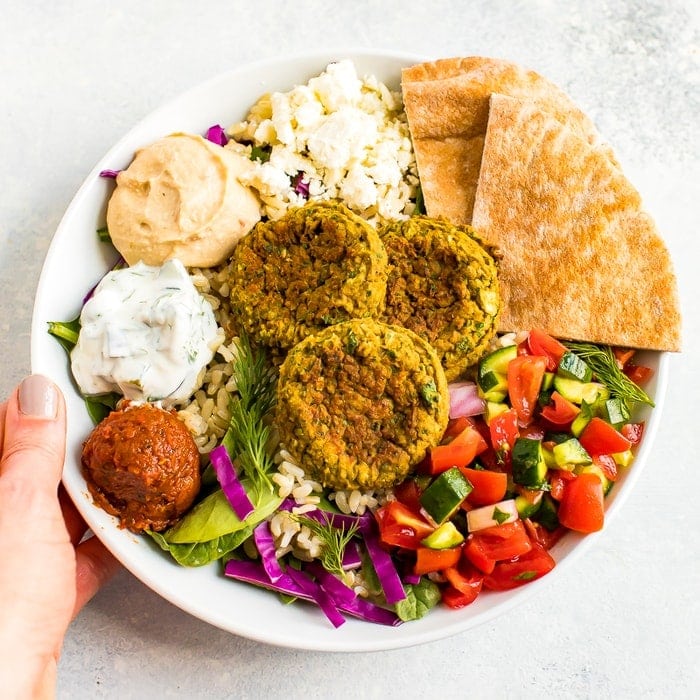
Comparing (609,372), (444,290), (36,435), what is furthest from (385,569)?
(36,435)

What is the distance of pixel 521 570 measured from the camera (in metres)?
3.60

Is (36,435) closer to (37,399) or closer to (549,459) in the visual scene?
(37,399)

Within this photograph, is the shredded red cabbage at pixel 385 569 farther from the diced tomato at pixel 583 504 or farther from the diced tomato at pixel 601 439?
the diced tomato at pixel 601 439

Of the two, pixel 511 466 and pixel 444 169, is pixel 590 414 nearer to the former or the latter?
pixel 511 466

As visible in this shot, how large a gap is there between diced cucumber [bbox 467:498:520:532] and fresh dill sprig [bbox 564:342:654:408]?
77cm

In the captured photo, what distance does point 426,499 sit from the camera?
355 centimetres

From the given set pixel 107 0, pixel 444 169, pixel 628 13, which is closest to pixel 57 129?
pixel 107 0

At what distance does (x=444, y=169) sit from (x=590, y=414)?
4.72 ft

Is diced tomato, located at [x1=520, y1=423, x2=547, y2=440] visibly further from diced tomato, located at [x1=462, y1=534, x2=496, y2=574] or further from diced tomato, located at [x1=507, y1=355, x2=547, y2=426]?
diced tomato, located at [x1=462, y1=534, x2=496, y2=574]

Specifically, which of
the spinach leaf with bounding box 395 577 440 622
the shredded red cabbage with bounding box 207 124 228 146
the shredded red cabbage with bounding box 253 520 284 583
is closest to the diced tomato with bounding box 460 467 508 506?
the spinach leaf with bounding box 395 577 440 622

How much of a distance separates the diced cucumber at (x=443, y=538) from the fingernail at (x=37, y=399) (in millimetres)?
1726

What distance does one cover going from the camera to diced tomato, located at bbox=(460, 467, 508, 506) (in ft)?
11.7

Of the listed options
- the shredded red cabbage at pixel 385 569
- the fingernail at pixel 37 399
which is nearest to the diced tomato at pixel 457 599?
the shredded red cabbage at pixel 385 569

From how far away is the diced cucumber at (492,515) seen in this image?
3543 millimetres
